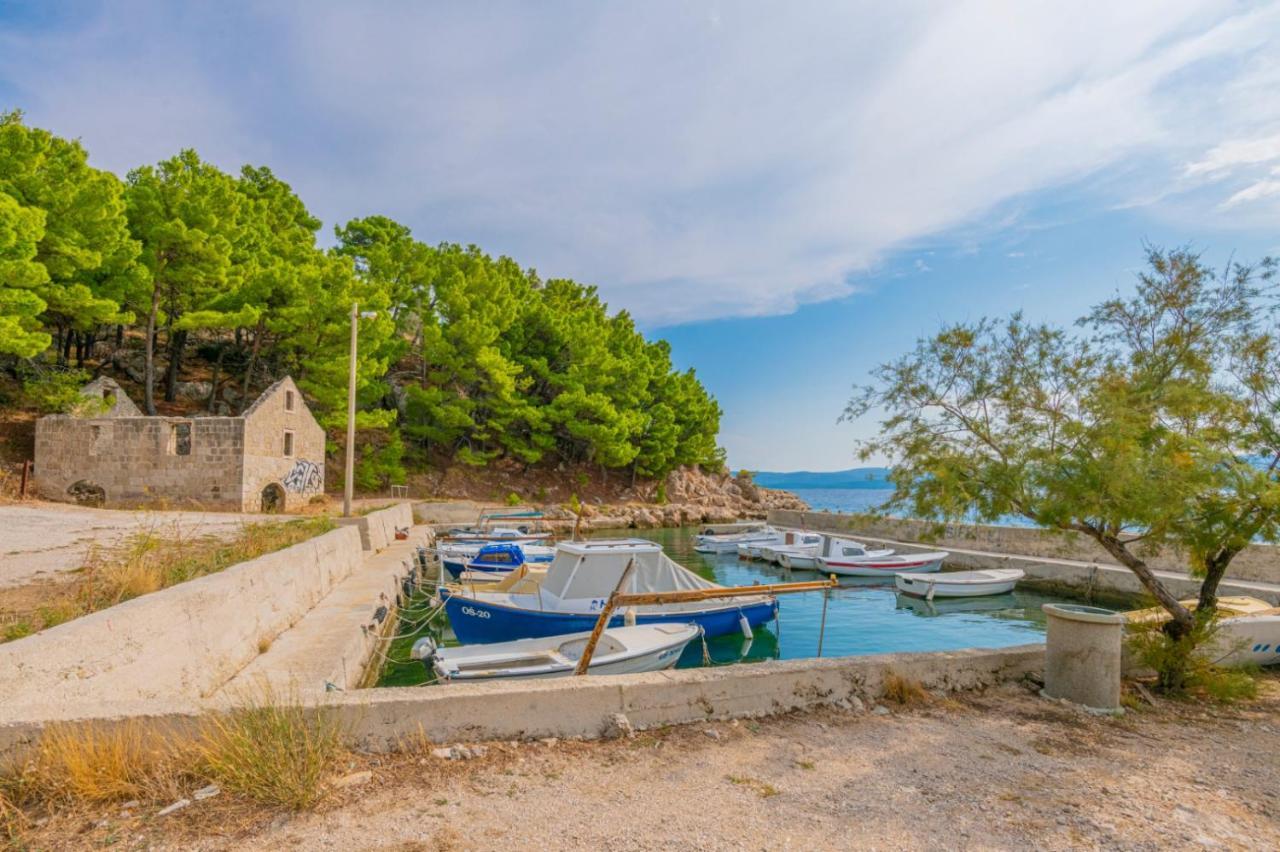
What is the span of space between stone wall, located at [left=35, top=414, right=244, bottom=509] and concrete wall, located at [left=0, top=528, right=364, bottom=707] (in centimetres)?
1551

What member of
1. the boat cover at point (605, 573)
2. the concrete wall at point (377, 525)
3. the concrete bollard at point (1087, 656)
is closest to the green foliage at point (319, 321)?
the concrete wall at point (377, 525)

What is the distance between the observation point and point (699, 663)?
13.2m

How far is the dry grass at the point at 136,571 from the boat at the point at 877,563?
719 inches

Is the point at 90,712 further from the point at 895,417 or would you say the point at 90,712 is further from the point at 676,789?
the point at 895,417

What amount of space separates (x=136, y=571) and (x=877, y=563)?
21913mm

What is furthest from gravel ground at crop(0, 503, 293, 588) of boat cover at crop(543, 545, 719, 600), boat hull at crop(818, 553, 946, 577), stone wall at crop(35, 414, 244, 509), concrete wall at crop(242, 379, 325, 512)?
boat hull at crop(818, 553, 946, 577)

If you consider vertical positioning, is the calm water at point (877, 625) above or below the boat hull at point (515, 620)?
below

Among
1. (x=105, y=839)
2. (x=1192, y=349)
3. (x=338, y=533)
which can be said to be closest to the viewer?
(x=105, y=839)

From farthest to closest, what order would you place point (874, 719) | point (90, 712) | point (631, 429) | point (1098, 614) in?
point (631, 429)
point (1098, 614)
point (874, 719)
point (90, 712)

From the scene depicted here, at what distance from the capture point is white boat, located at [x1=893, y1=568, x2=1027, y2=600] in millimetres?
20094

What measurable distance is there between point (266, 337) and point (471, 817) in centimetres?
4051

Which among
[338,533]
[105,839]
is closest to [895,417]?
[105,839]

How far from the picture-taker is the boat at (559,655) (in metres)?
9.02

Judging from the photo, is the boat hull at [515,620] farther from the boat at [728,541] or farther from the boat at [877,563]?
the boat at [728,541]
